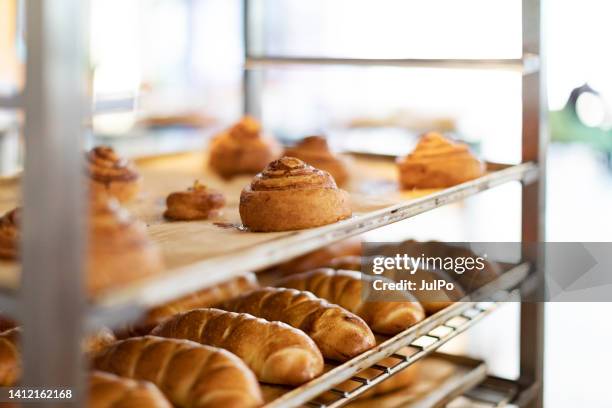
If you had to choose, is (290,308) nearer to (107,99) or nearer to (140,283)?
(140,283)

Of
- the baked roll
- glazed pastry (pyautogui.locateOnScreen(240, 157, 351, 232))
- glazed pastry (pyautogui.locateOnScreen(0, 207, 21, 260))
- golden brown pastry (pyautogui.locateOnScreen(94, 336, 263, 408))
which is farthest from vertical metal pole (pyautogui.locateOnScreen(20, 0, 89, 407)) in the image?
the baked roll

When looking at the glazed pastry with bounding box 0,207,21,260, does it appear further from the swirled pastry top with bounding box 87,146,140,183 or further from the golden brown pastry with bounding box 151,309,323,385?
the swirled pastry top with bounding box 87,146,140,183

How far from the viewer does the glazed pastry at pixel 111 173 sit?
7.72 ft

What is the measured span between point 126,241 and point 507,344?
87.6 inches

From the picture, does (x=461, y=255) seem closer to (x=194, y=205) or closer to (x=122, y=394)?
(x=194, y=205)

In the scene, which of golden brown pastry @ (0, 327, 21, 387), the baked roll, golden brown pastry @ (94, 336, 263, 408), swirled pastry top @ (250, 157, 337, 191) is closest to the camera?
golden brown pastry @ (94, 336, 263, 408)

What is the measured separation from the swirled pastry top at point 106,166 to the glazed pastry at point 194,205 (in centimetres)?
23

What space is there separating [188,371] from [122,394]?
167 millimetres

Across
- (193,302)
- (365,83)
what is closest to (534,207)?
(193,302)

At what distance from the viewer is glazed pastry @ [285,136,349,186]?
2662mm

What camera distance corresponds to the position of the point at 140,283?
51.1 inches

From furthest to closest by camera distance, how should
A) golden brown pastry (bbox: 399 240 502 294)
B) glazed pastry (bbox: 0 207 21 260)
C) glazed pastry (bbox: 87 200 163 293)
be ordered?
golden brown pastry (bbox: 399 240 502 294) → glazed pastry (bbox: 0 207 21 260) → glazed pastry (bbox: 87 200 163 293)

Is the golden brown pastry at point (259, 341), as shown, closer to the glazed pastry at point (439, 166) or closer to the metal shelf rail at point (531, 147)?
the glazed pastry at point (439, 166)

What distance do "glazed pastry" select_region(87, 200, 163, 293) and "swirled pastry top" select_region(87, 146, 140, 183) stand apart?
936 mm
